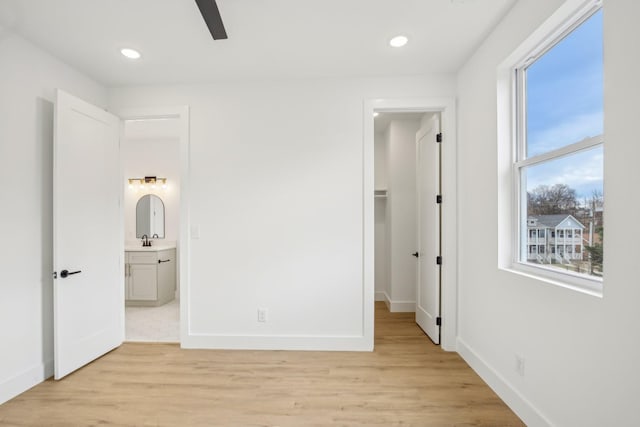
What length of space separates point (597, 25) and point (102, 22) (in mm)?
2975

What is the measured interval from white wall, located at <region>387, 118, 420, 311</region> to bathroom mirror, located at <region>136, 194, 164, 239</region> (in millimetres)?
3754

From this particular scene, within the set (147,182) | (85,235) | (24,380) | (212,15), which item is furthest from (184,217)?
(147,182)

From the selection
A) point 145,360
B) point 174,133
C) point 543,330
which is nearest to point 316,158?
point 543,330

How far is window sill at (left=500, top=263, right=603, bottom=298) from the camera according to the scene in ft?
4.83

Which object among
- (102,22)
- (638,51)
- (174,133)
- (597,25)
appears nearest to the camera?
(638,51)

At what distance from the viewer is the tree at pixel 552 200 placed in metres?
1.65

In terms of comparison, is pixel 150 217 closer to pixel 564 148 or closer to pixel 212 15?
pixel 212 15

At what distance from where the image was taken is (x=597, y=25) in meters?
1.50

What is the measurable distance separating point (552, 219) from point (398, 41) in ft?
5.48

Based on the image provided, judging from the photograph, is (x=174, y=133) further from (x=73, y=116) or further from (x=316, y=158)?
(x=316, y=158)

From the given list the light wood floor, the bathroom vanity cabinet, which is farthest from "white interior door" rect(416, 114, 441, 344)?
the bathroom vanity cabinet

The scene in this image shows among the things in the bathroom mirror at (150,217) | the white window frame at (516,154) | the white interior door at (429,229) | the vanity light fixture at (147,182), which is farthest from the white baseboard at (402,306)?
the vanity light fixture at (147,182)

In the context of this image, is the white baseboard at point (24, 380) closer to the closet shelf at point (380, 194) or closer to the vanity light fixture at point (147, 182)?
the vanity light fixture at point (147, 182)

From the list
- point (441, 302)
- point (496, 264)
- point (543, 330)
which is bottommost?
point (441, 302)
